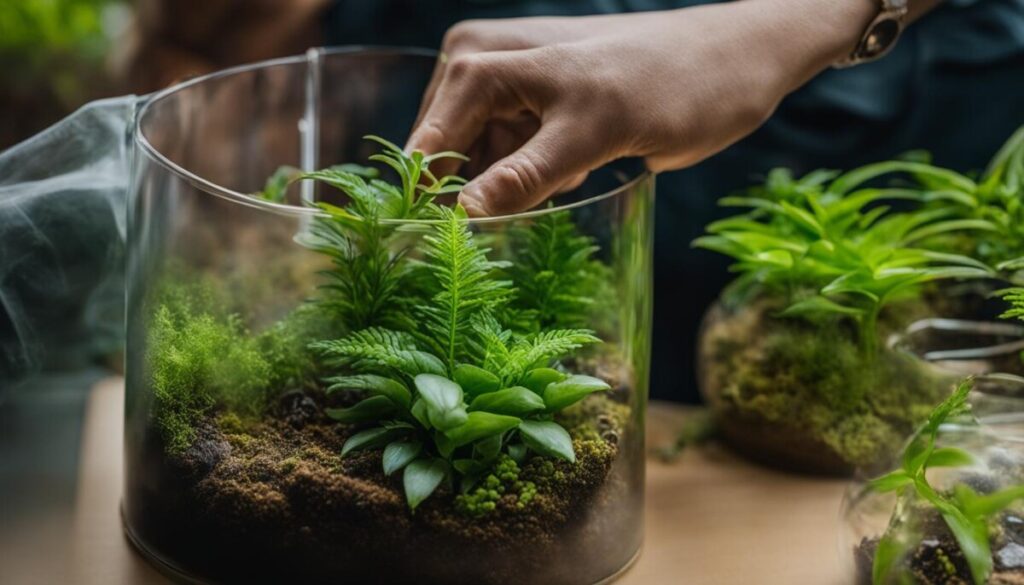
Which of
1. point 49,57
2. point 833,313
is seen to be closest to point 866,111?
point 833,313

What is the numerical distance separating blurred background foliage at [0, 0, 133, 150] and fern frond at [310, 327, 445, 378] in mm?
1578

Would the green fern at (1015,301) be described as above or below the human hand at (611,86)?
below

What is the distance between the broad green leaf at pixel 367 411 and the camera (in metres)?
0.81

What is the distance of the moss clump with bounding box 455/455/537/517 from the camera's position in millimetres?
768

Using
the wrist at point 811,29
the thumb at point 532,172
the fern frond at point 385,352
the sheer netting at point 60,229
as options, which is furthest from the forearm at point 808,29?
the sheer netting at point 60,229

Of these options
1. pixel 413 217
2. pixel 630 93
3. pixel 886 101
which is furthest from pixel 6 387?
pixel 886 101

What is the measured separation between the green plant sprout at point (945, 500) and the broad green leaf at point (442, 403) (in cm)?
31

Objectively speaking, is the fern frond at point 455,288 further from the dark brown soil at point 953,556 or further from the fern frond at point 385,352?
the dark brown soil at point 953,556

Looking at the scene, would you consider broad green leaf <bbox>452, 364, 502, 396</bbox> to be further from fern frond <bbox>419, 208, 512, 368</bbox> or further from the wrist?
the wrist

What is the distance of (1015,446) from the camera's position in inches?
34.3

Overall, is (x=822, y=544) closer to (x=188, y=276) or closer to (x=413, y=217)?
(x=413, y=217)

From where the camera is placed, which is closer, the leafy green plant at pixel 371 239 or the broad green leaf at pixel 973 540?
the broad green leaf at pixel 973 540

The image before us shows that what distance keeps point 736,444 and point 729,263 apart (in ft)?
1.11

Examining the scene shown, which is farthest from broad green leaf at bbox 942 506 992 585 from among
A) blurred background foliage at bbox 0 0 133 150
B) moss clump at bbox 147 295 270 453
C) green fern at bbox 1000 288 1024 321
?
blurred background foliage at bbox 0 0 133 150
